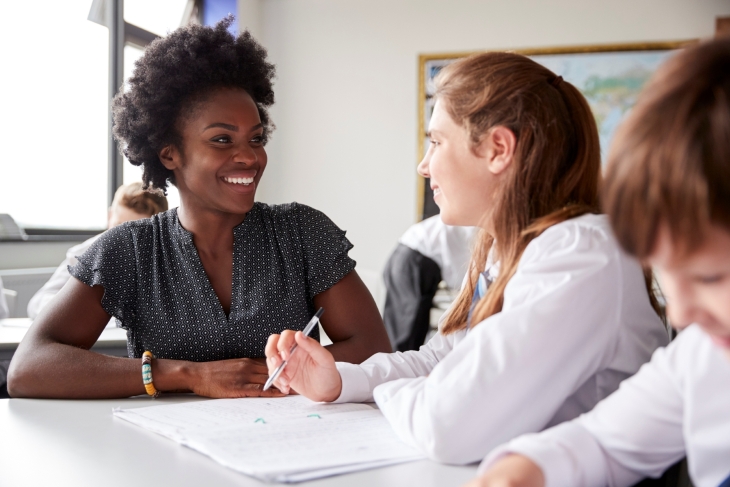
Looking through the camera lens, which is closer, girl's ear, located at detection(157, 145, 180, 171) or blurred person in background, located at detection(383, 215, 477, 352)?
girl's ear, located at detection(157, 145, 180, 171)

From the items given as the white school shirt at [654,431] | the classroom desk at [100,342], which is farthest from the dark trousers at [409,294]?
the white school shirt at [654,431]

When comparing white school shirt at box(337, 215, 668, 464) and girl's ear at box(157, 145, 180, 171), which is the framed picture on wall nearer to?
girl's ear at box(157, 145, 180, 171)

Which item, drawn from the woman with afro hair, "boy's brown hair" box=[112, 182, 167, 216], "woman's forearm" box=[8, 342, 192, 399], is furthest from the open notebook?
"boy's brown hair" box=[112, 182, 167, 216]

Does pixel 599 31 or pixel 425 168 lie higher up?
pixel 599 31

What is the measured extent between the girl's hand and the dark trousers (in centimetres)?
245

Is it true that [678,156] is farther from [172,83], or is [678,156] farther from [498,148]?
[172,83]

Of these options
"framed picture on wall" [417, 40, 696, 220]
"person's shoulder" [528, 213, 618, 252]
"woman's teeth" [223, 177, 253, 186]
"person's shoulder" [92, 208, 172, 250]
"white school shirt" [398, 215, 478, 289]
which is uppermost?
"framed picture on wall" [417, 40, 696, 220]

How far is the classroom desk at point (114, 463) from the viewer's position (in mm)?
830

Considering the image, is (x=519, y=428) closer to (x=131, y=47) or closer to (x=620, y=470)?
(x=620, y=470)

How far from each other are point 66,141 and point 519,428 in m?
4.34

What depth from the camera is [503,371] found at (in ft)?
2.85

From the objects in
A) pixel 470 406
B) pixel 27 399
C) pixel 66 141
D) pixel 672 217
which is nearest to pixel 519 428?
pixel 470 406

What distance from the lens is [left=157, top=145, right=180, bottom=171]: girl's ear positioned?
1.74 m

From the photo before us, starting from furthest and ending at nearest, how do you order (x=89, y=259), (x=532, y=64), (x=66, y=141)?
(x=66, y=141), (x=89, y=259), (x=532, y=64)
